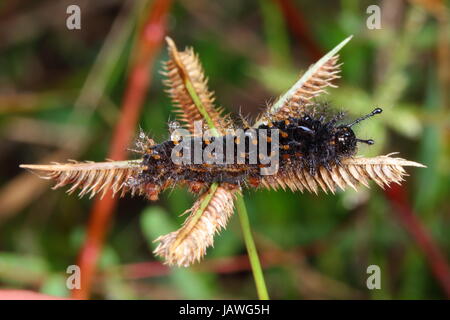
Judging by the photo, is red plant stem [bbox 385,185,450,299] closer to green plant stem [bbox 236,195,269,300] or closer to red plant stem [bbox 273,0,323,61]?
red plant stem [bbox 273,0,323,61]

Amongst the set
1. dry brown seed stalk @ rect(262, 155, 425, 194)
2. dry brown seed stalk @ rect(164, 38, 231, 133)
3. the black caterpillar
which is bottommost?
dry brown seed stalk @ rect(262, 155, 425, 194)

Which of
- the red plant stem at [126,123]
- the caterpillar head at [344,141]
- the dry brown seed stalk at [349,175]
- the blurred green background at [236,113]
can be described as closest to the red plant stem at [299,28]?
the blurred green background at [236,113]

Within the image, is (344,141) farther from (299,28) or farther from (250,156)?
(299,28)

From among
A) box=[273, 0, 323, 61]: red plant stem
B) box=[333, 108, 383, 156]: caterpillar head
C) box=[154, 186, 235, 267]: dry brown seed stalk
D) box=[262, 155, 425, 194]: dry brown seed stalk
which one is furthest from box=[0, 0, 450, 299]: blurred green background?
box=[154, 186, 235, 267]: dry brown seed stalk

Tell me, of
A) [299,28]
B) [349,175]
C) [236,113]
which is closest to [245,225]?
[349,175]

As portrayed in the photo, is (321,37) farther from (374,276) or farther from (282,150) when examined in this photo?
(282,150)

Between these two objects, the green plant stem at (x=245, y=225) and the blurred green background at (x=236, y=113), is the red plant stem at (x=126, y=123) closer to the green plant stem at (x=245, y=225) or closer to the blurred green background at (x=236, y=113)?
the blurred green background at (x=236, y=113)
